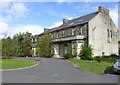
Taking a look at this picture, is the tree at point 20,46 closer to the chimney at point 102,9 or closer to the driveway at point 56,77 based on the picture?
the chimney at point 102,9

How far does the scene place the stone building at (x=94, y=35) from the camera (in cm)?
4523

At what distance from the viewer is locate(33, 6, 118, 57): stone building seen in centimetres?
4523

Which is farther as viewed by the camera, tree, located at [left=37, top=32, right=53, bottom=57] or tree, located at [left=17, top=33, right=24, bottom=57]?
tree, located at [left=17, top=33, right=24, bottom=57]

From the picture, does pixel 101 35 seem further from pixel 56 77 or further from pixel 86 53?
pixel 56 77

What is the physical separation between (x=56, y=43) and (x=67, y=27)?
213 inches

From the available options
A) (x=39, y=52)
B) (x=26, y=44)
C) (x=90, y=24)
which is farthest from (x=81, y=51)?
(x=26, y=44)

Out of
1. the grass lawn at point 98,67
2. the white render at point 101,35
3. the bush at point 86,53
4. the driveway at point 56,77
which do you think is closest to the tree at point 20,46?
the white render at point 101,35

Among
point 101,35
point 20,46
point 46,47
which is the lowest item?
point 46,47

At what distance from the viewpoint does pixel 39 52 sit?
5488cm

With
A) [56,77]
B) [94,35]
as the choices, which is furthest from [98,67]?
[94,35]

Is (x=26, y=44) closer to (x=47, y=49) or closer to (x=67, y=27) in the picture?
(x=47, y=49)

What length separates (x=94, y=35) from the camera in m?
46.1

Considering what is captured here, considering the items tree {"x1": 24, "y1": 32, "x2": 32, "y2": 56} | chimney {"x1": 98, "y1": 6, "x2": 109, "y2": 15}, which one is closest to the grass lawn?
chimney {"x1": 98, "y1": 6, "x2": 109, "y2": 15}

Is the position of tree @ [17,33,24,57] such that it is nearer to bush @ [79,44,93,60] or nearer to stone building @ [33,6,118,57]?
stone building @ [33,6,118,57]
